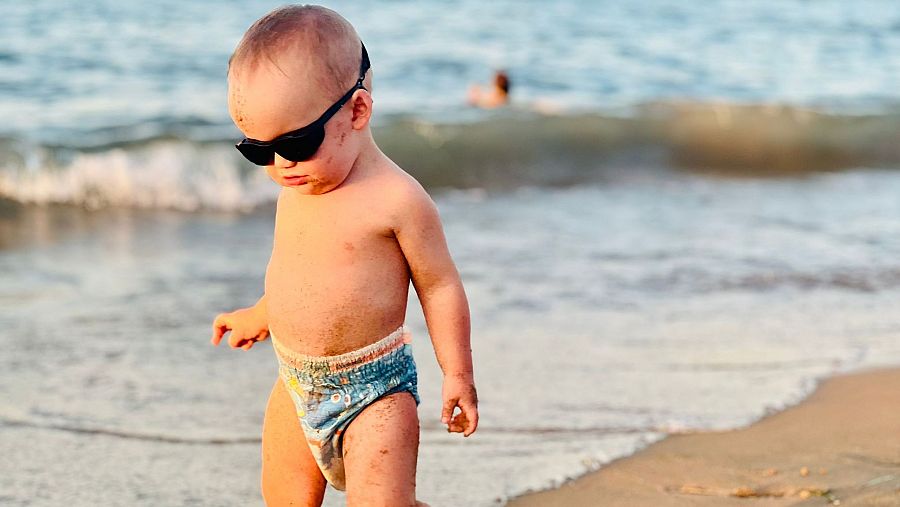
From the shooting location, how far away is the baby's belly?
95.8 inches

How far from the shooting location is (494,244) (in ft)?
22.0

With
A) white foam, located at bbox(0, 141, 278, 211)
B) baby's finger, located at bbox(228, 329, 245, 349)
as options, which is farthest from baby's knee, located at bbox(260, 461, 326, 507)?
white foam, located at bbox(0, 141, 278, 211)

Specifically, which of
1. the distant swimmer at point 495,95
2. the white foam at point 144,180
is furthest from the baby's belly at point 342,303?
the distant swimmer at point 495,95

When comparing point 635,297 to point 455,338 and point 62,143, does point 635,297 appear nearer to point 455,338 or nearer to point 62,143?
point 455,338

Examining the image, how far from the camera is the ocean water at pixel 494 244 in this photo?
3.68 metres

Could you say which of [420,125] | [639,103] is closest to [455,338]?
[420,125]

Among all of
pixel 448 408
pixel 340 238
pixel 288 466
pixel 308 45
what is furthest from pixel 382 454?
pixel 308 45

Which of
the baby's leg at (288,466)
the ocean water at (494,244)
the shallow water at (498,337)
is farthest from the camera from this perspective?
the ocean water at (494,244)

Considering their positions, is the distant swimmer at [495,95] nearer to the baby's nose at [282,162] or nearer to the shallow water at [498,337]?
the shallow water at [498,337]

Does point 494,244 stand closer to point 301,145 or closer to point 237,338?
point 237,338

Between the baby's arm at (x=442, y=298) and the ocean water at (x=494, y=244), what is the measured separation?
0.80m

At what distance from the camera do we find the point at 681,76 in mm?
14547

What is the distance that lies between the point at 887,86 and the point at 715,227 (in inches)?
305

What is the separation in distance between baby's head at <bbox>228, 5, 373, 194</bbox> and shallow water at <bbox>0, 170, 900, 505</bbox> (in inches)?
46.2
